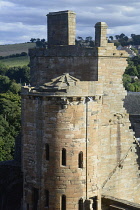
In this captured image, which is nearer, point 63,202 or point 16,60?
point 63,202

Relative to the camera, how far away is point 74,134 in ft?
52.5

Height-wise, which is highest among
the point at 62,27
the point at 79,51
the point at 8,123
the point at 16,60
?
the point at 62,27

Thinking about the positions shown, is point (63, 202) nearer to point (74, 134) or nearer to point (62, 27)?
point (74, 134)

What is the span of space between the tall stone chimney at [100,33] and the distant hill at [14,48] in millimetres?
119675

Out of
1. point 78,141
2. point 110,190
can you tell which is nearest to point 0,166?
point 110,190

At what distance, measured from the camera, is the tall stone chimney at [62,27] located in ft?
67.9

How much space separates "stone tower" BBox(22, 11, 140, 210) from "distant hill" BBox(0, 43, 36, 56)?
12050 cm

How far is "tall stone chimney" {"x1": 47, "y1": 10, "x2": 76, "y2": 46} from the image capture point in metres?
20.7

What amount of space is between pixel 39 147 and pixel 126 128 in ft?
16.5

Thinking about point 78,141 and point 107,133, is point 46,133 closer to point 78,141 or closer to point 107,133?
point 78,141

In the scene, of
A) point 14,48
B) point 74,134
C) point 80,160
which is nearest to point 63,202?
point 80,160

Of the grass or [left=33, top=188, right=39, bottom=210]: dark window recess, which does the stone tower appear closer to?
[left=33, top=188, right=39, bottom=210]: dark window recess

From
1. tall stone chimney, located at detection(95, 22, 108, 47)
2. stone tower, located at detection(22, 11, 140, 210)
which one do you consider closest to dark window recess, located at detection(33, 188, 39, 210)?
stone tower, located at detection(22, 11, 140, 210)

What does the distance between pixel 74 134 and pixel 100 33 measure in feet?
19.0
